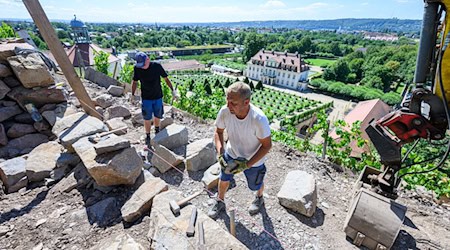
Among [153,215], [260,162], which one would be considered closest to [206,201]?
[153,215]

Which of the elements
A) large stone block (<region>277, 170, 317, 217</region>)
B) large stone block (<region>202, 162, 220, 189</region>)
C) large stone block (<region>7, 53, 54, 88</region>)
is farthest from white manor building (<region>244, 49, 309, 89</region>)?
large stone block (<region>7, 53, 54, 88</region>)

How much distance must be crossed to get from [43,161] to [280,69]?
41.6 meters

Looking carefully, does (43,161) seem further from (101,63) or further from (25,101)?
(101,63)

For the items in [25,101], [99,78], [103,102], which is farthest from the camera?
[99,78]

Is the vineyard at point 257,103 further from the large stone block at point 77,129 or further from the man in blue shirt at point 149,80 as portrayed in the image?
the large stone block at point 77,129

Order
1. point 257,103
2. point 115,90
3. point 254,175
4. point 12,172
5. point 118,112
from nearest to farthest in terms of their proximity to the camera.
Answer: point 254,175
point 12,172
point 118,112
point 115,90
point 257,103

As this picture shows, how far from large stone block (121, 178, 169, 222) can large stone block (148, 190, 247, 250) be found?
9.9 inches

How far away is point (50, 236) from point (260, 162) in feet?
8.74

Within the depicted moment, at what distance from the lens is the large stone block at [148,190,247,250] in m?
2.23

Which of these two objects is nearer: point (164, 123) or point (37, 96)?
point (37, 96)

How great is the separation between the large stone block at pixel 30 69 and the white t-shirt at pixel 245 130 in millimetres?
4153

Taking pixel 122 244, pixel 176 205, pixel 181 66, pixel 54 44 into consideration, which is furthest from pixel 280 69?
pixel 122 244

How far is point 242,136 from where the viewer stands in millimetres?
2568

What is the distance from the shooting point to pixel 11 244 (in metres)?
2.60
